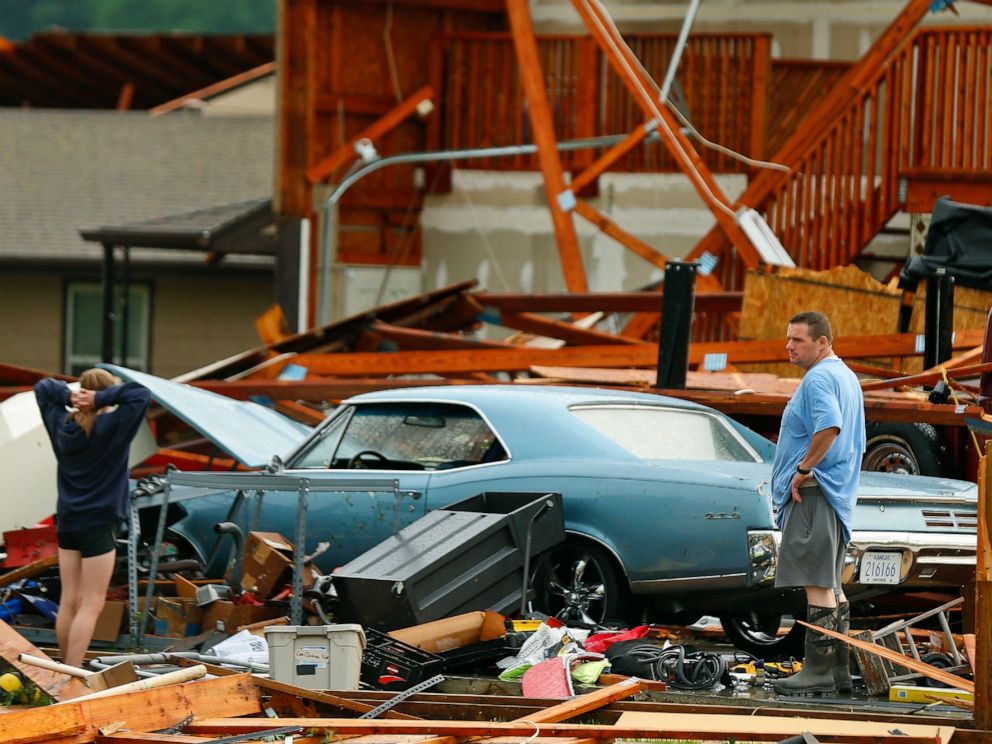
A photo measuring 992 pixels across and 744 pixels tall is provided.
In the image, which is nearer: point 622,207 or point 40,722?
point 40,722

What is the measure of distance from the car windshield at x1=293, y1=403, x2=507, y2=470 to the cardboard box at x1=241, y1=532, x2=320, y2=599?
A: 0.80m

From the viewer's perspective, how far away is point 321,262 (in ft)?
69.5

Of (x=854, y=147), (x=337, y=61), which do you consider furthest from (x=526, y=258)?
(x=854, y=147)

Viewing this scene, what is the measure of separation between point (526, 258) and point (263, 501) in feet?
39.7

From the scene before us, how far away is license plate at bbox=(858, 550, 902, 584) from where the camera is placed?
27.9 ft

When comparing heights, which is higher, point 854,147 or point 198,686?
point 854,147

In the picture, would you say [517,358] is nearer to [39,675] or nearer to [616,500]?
[616,500]

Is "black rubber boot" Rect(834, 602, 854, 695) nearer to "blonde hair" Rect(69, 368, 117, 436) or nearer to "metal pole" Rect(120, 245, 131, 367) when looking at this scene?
"blonde hair" Rect(69, 368, 117, 436)

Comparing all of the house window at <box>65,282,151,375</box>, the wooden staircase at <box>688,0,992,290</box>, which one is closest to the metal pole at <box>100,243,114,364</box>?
the house window at <box>65,282,151,375</box>

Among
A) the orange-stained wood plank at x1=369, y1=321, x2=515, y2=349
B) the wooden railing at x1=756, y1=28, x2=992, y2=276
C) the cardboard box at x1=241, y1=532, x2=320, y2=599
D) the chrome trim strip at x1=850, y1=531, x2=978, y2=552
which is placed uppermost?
the wooden railing at x1=756, y1=28, x2=992, y2=276

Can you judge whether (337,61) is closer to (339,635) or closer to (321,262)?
(321,262)

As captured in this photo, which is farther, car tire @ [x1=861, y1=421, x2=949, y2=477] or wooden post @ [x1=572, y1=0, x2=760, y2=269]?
wooden post @ [x1=572, y1=0, x2=760, y2=269]

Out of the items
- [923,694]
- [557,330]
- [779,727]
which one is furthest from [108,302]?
[779,727]

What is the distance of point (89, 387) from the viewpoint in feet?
28.7
